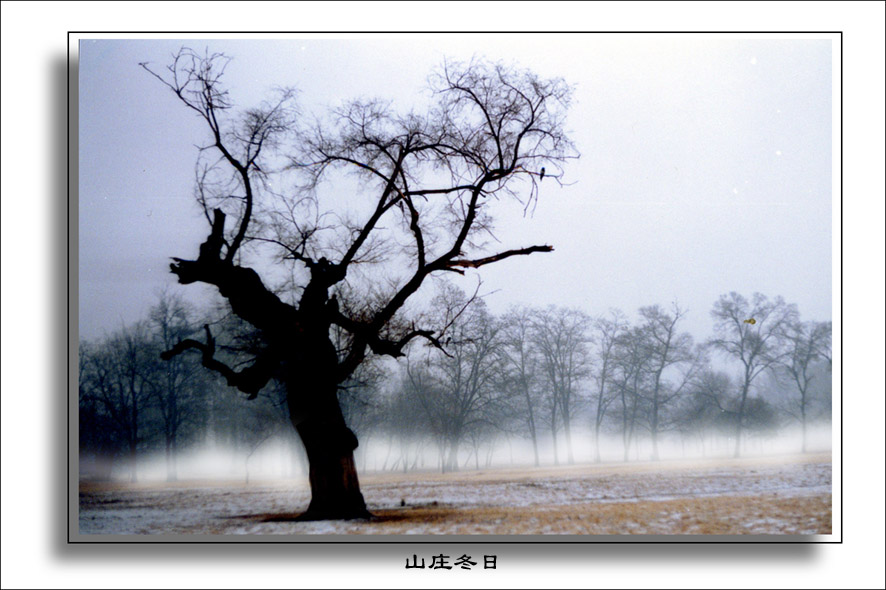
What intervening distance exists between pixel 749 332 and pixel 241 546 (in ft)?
9.56

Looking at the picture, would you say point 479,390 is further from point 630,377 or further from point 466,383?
point 630,377

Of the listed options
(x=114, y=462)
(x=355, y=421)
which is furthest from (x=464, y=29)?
(x=114, y=462)

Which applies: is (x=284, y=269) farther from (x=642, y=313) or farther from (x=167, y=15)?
(x=642, y=313)

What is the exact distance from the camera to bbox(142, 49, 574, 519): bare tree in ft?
15.0

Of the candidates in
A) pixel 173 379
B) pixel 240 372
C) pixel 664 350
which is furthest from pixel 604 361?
pixel 173 379

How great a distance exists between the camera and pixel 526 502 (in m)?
4.48

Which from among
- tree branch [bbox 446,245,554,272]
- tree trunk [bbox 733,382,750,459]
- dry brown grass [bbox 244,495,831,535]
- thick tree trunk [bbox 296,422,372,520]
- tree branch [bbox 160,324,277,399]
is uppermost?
tree branch [bbox 446,245,554,272]

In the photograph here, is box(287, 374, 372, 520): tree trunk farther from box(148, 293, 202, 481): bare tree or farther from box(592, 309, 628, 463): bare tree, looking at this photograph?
box(592, 309, 628, 463): bare tree

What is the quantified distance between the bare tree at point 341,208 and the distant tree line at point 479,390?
0.39ft

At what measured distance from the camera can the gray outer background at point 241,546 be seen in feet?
14.6

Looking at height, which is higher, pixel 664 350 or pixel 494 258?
pixel 494 258

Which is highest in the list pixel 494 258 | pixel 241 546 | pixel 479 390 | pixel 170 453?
pixel 494 258

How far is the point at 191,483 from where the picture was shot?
14.9 ft

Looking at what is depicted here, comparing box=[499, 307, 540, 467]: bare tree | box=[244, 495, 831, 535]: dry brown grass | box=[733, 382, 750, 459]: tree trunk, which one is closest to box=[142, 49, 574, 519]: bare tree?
box=[499, 307, 540, 467]: bare tree
